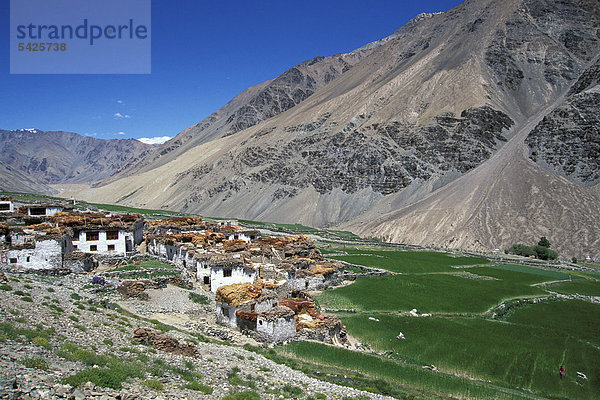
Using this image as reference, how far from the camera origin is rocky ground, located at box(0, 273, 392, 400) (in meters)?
10.5

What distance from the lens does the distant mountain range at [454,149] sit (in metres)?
94.1

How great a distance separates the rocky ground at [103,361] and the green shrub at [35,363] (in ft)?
0.07

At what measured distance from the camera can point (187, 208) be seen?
167 meters

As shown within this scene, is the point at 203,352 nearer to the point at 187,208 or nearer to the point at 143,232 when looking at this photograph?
the point at 143,232

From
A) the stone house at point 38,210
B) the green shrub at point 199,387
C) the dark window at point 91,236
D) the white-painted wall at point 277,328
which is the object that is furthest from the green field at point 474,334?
the stone house at point 38,210

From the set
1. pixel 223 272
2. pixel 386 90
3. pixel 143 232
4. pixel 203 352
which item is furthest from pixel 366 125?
pixel 203 352

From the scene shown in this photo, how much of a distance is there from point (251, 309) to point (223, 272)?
981 centimetres

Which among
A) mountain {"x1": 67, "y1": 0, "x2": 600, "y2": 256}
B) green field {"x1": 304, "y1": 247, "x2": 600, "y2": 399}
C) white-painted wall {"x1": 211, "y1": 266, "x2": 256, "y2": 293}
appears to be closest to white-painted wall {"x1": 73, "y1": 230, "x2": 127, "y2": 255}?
white-painted wall {"x1": 211, "y1": 266, "x2": 256, "y2": 293}

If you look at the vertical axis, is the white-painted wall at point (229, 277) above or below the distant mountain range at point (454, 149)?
below

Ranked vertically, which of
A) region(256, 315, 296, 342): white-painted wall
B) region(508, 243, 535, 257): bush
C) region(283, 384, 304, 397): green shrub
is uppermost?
region(283, 384, 304, 397): green shrub

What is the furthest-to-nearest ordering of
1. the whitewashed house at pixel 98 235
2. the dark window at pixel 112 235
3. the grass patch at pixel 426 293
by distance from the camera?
the dark window at pixel 112 235 < the whitewashed house at pixel 98 235 < the grass patch at pixel 426 293

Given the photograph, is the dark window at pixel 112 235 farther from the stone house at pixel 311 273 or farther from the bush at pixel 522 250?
the bush at pixel 522 250

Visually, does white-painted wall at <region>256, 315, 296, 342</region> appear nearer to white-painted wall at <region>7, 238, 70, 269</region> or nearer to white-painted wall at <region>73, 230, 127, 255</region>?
white-painted wall at <region>7, 238, 70, 269</region>

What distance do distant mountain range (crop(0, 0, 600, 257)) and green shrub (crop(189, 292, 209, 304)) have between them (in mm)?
69993
